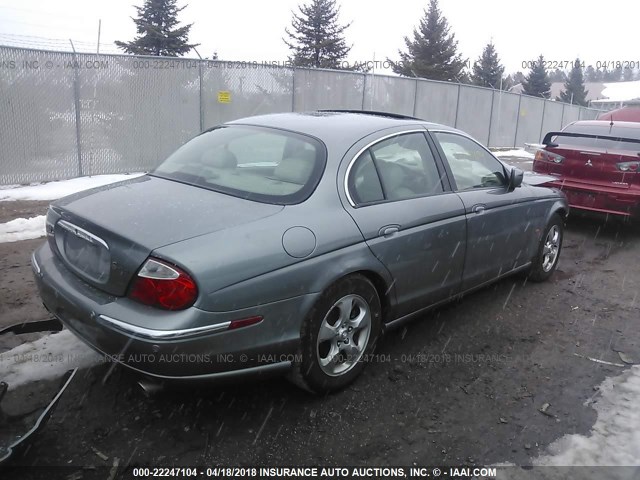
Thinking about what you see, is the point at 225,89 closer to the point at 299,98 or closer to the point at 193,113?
the point at 193,113

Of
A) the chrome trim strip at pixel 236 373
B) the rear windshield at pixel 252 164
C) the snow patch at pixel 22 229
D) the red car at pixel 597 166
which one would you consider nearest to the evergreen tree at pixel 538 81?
the red car at pixel 597 166

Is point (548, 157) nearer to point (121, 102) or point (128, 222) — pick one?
point (128, 222)

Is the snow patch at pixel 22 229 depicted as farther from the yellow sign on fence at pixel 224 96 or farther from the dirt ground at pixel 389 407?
the yellow sign on fence at pixel 224 96

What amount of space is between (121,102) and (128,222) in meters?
8.34

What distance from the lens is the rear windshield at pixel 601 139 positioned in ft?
22.7

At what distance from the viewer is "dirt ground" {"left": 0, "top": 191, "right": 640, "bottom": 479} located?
259 centimetres

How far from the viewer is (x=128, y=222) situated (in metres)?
2.66

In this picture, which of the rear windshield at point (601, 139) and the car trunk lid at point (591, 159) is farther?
the rear windshield at point (601, 139)

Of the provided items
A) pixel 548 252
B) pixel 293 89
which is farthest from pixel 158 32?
pixel 548 252

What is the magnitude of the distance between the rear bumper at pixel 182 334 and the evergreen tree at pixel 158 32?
27951 millimetres

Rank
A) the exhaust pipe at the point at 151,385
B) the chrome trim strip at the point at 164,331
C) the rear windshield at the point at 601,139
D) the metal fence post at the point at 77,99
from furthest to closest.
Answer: the metal fence post at the point at 77,99 → the rear windshield at the point at 601,139 → the exhaust pipe at the point at 151,385 → the chrome trim strip at the point at 164,331

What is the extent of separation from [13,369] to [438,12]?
39488mm

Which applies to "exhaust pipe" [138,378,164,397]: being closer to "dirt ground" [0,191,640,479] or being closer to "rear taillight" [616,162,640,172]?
"dirt ground" [0,191,640,479]

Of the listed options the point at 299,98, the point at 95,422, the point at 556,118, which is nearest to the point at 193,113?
the point at 299,98
